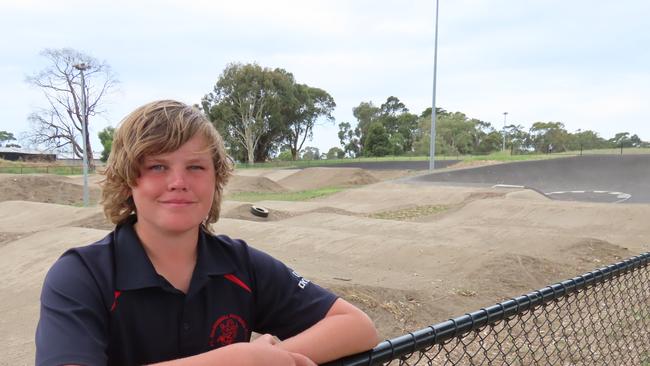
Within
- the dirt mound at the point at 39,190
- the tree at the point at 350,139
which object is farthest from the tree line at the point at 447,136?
the dirt mound at the point at 39,190

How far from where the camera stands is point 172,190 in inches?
52.6

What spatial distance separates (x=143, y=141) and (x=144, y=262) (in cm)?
32

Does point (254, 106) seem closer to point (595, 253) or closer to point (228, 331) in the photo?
point (595, 253)

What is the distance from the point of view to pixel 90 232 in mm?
12156

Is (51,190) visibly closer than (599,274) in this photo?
No

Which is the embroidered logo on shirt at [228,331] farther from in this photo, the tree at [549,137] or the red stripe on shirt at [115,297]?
the tree at [549,137]

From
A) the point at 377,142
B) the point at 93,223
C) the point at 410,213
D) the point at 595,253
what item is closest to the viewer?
the point at 595,253

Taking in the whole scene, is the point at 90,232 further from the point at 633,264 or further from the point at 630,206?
the point at 630,206

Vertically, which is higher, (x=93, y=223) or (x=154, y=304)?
(x=154, y=304)

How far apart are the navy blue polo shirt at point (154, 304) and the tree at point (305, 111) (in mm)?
58679

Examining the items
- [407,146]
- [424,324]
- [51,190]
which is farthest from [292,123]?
[424,324]

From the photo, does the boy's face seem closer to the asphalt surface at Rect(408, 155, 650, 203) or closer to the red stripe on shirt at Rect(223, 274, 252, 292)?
the red stripe on shirt at Rect(223, 274, 252, 292)

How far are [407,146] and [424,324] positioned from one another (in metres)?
→ 71.1

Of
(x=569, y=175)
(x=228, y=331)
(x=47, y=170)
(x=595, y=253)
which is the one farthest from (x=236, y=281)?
(x=47, y=170)
